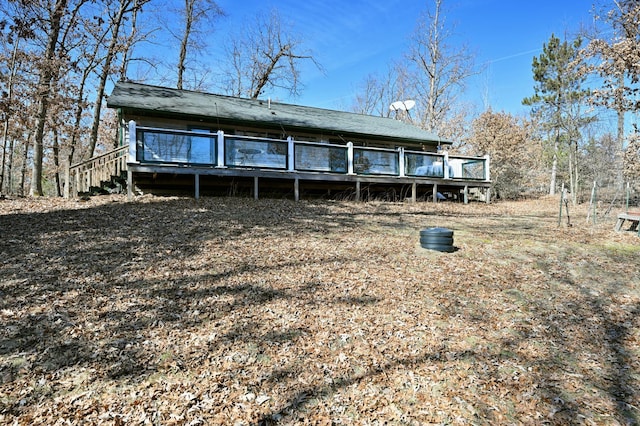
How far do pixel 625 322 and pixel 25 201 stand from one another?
1291cm

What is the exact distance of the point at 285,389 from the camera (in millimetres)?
2982

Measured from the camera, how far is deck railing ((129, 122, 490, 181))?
9.59 m

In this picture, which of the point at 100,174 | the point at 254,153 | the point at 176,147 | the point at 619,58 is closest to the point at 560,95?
the point at 619,58

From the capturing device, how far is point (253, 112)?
1416cm

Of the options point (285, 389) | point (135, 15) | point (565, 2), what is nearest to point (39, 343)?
point (285, 389)

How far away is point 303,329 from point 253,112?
38.7 ft

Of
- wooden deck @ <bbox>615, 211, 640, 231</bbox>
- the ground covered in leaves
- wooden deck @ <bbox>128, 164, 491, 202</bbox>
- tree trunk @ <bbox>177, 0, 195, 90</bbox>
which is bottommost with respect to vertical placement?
the ground covered in leaves

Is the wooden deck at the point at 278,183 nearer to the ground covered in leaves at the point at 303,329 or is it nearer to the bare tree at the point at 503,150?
the ground covered in leaves at the point at 303,329

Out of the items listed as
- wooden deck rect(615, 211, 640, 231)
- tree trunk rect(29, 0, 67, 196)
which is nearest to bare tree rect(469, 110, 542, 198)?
wooden deck rect(615, 211, 640, 231)

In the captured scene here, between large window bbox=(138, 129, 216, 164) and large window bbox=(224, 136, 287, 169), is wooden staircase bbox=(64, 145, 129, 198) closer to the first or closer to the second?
large window bbox=(138, 129, 216, 164)

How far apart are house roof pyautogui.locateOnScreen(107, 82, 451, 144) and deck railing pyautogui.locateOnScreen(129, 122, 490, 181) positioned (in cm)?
256

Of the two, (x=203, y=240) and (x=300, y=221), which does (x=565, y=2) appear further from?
(x=203, y=240)

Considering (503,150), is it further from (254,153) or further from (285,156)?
(254,153)

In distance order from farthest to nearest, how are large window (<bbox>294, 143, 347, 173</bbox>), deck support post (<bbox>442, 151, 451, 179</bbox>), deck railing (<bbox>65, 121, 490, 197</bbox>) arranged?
deck support post (<bbox>442, 151, 451, 179</bbox>) < large window (<bbox>294, 143, 347, 173</bbox>) < deck railing (<bbox>65, 121, 490, 197</bbox>)
